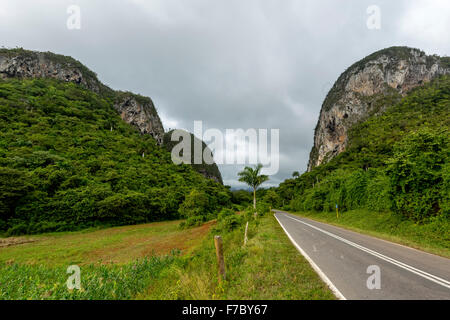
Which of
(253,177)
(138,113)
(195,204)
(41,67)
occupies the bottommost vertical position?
→ (195,204)

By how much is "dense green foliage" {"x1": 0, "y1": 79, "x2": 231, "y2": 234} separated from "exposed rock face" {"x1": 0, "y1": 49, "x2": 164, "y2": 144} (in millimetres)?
15430

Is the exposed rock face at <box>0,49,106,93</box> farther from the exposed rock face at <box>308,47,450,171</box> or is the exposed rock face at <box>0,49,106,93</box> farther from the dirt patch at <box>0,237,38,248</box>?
the exposed rock face at <box>308,47,450,171</box>

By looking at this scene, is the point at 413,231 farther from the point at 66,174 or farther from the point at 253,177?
the point at 66,174

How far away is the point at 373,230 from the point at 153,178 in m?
49.4

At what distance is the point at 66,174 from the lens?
110ft

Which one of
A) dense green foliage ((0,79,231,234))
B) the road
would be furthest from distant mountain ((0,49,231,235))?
the road

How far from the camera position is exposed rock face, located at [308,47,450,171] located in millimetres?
98562

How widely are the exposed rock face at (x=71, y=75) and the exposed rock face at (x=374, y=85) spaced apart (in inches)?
4501

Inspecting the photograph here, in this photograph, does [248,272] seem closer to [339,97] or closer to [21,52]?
[21,52]

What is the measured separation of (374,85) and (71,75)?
173229 millimetres

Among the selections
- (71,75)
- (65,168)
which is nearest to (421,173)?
(65,168)

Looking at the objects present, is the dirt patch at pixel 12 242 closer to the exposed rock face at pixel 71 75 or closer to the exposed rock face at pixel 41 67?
the exposed rock face at pixel 71 75

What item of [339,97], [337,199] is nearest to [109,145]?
[337,199]

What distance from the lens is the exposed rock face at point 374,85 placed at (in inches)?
3880
